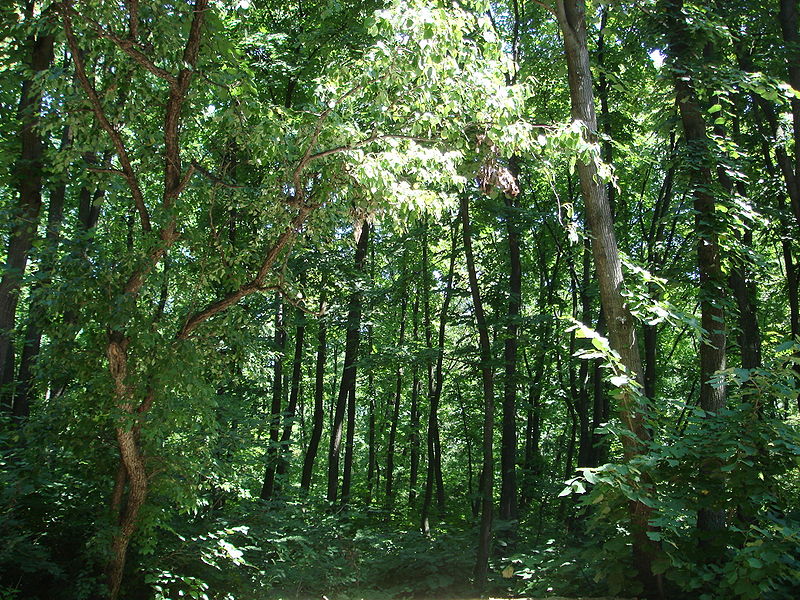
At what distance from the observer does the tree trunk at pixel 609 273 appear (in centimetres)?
547

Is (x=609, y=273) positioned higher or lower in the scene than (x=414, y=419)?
higher

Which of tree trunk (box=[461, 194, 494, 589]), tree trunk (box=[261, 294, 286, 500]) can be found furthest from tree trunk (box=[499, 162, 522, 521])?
tree trunk (box=[261, 294, 286, 500])

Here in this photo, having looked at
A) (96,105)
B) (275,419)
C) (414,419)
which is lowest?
(275,419)

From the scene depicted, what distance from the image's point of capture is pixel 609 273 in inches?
240

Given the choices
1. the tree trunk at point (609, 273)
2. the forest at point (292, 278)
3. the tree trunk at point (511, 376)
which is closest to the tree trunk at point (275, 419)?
the forest at point (292, 278)

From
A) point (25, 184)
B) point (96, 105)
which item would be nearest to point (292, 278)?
point (96, 105)

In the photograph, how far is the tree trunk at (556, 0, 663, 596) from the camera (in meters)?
5.47

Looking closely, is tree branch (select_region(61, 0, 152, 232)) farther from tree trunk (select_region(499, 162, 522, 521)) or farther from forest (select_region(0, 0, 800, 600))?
tree trunk (select_region(499, 162, 522, 521))

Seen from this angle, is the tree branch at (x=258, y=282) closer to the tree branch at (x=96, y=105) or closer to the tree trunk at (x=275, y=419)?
the tree branch at (x=96, y=105)

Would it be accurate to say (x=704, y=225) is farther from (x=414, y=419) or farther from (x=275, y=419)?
(x=414, y=419)

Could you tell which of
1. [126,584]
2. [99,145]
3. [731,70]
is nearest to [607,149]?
[731,70]

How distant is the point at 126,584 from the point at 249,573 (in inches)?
70.6

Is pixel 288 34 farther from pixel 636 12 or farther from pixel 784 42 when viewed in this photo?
pixel 784 42

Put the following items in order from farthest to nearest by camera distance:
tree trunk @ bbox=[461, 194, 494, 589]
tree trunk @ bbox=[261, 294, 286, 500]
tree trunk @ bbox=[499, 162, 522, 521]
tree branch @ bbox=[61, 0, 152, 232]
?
1. tree trunk @ bbox=[499, 162, 522, 521]
2. tree trunk @ bbox=[261, 294, 286, 500]
3. tree trunk @ bbox=[461, 194, 494, 589]
4. tree branch @ bbox=[61, 0, 152, 232]
